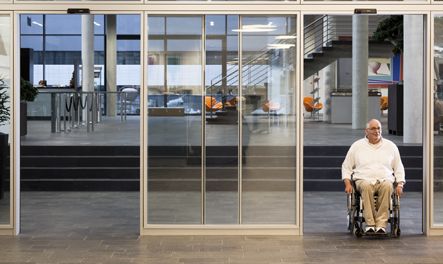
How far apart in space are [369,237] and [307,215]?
6.07 ft

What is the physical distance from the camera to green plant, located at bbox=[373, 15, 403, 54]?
1822 centimetres

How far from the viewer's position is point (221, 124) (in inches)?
326

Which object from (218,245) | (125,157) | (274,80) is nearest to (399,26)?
(125,157)

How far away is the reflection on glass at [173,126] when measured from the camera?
322 inches

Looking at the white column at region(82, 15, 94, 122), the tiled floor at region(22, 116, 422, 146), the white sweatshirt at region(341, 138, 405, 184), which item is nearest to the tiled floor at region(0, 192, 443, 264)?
the white sweatshirt at region(341, 138, 405, 184)

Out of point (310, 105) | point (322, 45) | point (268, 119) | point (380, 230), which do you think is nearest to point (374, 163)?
point (380, 230)

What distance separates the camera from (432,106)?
8.20 m

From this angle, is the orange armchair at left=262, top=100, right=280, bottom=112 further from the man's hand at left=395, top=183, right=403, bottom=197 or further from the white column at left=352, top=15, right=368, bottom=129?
the white column at left=352, top=15, right=368, bottom=129

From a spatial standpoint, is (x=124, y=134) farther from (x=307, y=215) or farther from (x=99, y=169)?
(x=307, y=215)

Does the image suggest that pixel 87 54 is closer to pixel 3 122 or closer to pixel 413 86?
pixel 413 86

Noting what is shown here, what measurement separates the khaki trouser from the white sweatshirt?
0.07 metres

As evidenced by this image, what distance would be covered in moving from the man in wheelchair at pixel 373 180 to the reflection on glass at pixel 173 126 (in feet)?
5.29

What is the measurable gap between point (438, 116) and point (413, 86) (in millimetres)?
6894

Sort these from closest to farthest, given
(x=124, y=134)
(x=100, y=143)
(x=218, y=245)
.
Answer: (x=218, y=245), (x=100, y=143), (x=124, y=134)
